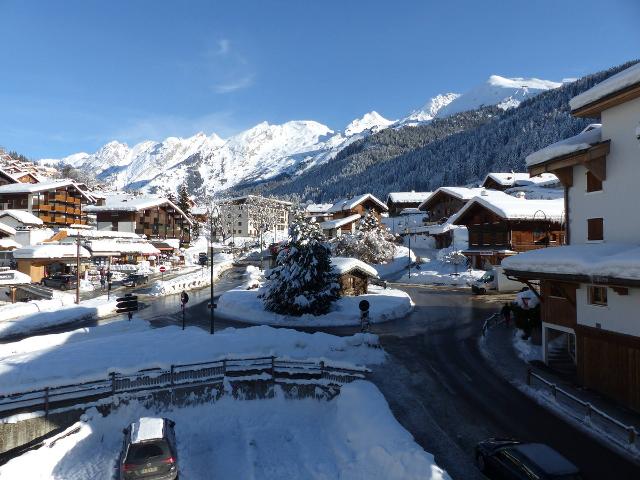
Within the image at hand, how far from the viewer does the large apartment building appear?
52.6 feet

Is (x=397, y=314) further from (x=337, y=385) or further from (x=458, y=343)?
(x=337, y=385)

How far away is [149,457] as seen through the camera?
41.2 ft

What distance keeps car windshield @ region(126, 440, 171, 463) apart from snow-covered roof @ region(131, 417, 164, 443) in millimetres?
190

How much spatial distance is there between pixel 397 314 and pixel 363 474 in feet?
71.3

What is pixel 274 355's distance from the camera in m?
20.0

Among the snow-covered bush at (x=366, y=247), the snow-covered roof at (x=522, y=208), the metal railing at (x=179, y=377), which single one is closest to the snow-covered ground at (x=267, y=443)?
the metal railing at (x=179, y=377)

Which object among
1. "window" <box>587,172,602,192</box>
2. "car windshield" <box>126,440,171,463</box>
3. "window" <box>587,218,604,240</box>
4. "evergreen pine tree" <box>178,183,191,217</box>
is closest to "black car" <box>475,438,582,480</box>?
"car windshield" <box>126,440,171,463</box>

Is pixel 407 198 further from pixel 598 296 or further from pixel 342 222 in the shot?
pixel 598 296

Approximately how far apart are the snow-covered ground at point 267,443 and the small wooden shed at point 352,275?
20.8 m

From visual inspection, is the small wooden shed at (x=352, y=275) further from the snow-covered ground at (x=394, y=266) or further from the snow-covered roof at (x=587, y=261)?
the snow-covered ground at (x=394, y=266)

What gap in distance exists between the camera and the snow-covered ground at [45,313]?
30.9 meters

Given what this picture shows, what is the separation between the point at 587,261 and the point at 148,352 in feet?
61.5

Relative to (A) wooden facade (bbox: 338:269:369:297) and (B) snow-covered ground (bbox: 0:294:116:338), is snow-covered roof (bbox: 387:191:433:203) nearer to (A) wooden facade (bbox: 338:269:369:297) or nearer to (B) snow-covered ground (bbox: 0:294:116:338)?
(A) wooden facade (bbox: 338:269:369:297)

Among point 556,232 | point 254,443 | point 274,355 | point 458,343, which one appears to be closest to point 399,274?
point 556,232
